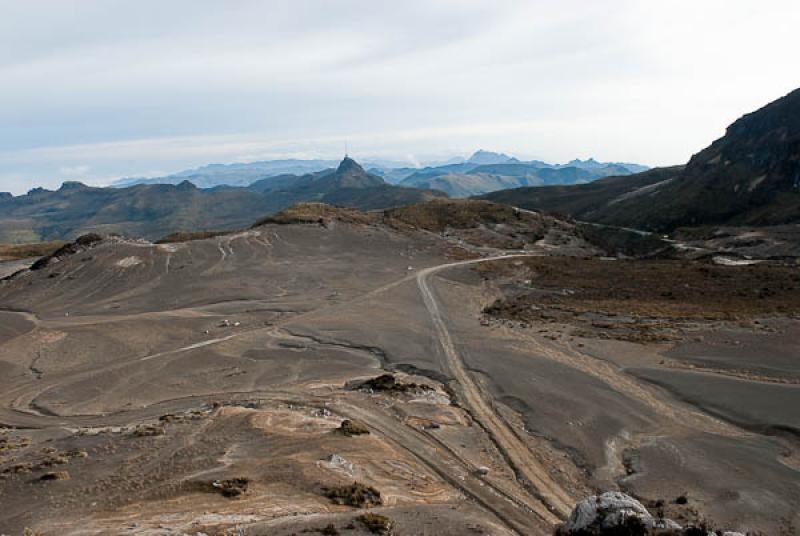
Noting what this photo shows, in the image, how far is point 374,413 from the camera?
3088cm

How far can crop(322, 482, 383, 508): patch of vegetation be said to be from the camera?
19.7 metres

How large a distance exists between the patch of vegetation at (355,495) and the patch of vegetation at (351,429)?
19.4 ft

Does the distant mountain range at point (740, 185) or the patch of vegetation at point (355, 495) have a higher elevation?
the distant mountain range at point (740, 185)

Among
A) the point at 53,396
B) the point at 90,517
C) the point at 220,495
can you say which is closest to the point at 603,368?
the point at 220,495

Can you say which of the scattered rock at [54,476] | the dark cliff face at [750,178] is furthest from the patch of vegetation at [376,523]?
the dark cliff face at [750,178]

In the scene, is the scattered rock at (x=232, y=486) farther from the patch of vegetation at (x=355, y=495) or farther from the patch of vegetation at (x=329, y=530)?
the patch of vegetation at (x=329, y=530)

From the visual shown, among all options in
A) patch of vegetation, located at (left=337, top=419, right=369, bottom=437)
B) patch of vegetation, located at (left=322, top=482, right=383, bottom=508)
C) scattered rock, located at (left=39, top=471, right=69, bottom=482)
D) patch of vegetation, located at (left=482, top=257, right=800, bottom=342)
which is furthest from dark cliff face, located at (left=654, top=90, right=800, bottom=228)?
scattered rock, located at (left=39, top=471, right=69, bottom=482)

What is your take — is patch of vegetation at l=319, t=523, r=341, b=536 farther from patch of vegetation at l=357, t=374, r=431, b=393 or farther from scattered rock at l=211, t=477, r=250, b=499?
patch of vegetation at l=357, t=374, r=431, b=393

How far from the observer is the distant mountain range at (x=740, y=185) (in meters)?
142

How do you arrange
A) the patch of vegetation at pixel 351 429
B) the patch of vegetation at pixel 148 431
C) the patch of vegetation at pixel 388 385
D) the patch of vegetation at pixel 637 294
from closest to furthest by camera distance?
the patch of vegetation at pixel 148 431
the patch of vegetation at pixel 351 429
the patch of vegetation at pixel 388 385
the patch of vegetation at pixel 637 294

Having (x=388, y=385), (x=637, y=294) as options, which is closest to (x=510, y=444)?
(x=388, y=385)

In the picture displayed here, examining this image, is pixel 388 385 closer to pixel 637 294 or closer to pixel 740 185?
pixel 637 294

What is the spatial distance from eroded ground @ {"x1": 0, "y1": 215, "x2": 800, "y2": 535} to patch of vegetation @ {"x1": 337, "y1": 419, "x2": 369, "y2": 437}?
7.0 inches

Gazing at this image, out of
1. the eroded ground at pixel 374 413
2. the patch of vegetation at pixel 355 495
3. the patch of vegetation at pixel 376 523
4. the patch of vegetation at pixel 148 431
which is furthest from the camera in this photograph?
the patch of vegetation at pixel 148 431
